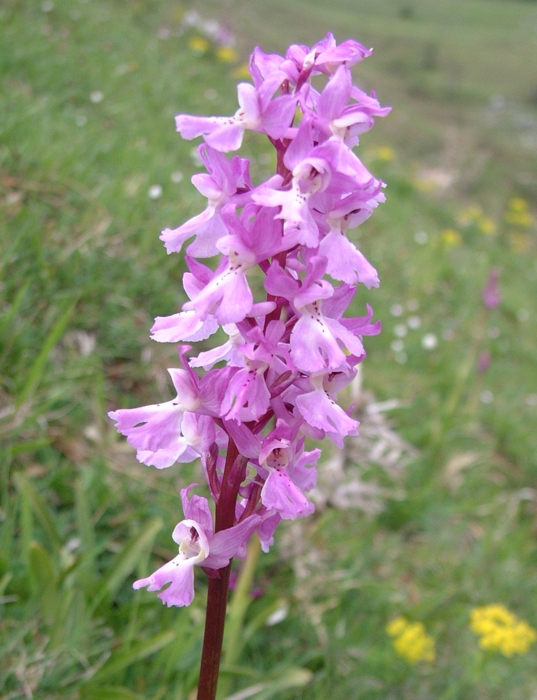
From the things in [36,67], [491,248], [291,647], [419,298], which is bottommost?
[491,248]

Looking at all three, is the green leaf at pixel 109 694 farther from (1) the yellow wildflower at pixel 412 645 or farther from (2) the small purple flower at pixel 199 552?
(1) the yellow wildflower at pixel 412 645

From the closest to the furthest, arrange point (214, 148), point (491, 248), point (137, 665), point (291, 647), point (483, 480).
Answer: point (214, 148), point (137, 665), point (291, 647), point (483, 480), point (491, 248)

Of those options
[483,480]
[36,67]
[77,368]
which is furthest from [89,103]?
[483,480]

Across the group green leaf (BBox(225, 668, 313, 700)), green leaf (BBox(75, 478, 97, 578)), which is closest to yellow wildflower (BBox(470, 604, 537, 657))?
green leaf (BBox(225, 668, 313, 700))

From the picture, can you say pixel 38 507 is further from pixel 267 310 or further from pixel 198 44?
pixel 198 44

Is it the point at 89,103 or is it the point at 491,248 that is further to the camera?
the point at 491,248

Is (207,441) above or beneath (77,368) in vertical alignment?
above

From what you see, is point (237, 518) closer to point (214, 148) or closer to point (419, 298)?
point (214, 148)
